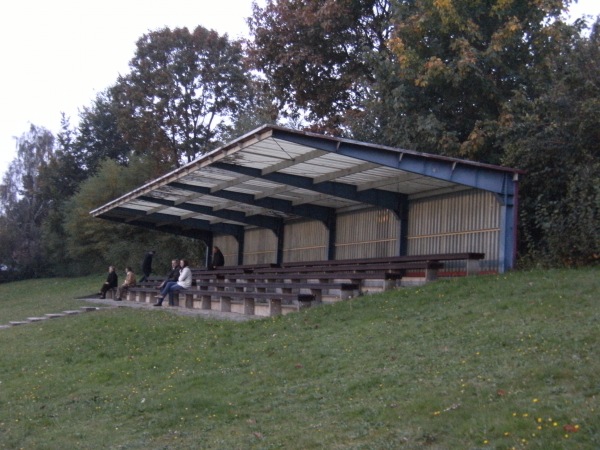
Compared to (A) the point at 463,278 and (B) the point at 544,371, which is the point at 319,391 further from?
(A) the point at 463,278

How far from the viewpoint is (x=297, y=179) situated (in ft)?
73.2

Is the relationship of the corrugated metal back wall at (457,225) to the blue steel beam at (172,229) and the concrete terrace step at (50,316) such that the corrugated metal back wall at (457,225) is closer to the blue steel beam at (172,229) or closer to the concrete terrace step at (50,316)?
the concrete terrace step at (50,316)

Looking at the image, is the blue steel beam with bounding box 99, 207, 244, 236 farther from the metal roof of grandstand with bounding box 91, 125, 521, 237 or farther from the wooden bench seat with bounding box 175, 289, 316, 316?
the wooden bench seat with bounding box 175, 289, 316, 316

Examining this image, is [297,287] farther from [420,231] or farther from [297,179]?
[420,231]

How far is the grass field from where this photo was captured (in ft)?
28.1

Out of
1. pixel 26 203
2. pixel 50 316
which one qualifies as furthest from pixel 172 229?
pixel 26 203

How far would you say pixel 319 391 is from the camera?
11164 mm

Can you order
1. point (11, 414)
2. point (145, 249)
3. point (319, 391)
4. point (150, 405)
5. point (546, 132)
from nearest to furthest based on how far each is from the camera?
point (319, 391)
point (150, 405)
point (11, 414)
point (546, 132)
point (145, 249)

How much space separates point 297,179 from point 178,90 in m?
31.8

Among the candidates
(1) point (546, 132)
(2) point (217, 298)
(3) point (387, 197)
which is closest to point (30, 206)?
(2) point (217, 298)

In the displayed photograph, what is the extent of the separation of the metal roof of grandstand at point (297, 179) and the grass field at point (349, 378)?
2.87 meters

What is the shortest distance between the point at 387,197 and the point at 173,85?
32.0 metres

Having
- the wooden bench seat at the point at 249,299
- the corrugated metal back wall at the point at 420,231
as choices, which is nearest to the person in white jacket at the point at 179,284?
the wooden bench seat at the point at 249,299

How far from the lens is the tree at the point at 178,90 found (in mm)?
51625
